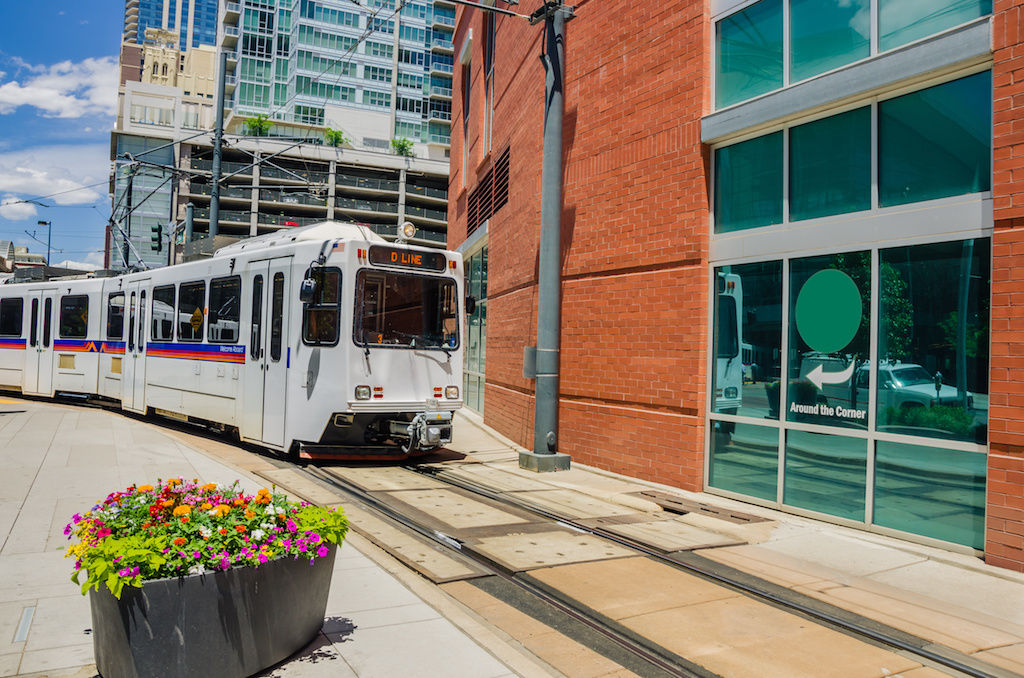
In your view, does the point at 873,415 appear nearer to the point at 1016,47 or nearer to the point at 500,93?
the point at 1016,47

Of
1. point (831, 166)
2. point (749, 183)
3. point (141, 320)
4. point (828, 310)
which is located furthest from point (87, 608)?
point (141, 320)

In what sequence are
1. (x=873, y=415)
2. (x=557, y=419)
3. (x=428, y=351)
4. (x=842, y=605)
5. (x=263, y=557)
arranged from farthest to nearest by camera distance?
(x=557, y=419) → (x=428, y=351) → (x=873, y=415) → (x=842, y=605) → (x=263, y=557)

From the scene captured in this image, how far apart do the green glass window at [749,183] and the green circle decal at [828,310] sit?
3.50 ft

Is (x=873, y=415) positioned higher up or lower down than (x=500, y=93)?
lower down

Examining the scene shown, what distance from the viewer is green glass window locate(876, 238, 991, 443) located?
24.0ft

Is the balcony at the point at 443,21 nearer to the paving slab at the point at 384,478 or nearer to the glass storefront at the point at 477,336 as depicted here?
the glass storefront at the point at 477,336

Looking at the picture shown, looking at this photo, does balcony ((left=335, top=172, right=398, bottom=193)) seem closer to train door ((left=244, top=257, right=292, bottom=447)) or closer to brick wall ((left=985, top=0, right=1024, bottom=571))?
train door ((left=244, top=257, right=292, bottom=447))

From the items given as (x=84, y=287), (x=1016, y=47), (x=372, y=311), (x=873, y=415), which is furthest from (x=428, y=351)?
(x=84, y=287)

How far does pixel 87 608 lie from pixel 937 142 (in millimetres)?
8384

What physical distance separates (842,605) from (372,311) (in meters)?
7.59

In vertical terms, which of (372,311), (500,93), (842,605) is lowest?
(842,605)

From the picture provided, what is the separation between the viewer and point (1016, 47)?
6.94m

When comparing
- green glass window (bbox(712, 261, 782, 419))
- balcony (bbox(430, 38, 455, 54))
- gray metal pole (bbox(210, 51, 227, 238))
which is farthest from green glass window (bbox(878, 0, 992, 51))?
balcony (bbox(430, 38, 455, 54))

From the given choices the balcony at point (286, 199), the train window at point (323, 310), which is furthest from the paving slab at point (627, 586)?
the balcony at point (286, 199)
